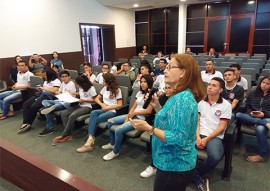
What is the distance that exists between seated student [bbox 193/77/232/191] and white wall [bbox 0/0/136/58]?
5873 millimetres

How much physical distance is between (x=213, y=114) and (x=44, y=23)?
248 inches

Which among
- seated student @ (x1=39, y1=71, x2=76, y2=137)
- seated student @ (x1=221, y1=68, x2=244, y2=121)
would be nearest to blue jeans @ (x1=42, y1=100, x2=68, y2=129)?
seated student @ (x1=39, y1=71, x2=76, y2=137)

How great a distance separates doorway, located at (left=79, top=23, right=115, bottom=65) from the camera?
30.6ft

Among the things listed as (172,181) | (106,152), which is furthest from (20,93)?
(172,181)

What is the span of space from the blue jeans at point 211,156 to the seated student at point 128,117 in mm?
824

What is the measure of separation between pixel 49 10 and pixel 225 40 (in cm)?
697

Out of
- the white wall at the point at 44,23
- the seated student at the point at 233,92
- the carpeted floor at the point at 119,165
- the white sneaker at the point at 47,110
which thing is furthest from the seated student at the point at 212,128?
the white wall at the point at 44,23

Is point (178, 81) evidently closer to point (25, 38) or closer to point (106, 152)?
point (106, 152)

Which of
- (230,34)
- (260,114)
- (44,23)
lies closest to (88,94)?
A: (260,114)

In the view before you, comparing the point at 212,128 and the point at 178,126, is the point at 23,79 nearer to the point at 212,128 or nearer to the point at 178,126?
the point at 212,128

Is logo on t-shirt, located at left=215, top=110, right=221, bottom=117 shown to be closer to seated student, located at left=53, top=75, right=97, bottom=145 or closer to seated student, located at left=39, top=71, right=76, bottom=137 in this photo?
seated student, located at left=53, top=75, right=97, bottom=145

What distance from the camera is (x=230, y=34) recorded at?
28.1ft

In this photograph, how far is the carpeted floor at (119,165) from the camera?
2.09m

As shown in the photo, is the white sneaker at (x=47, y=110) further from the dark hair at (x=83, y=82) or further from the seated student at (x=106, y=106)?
the seated student at (x=106, y=106)
